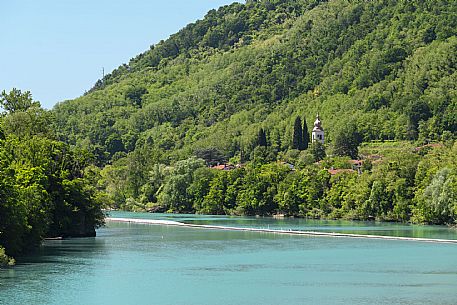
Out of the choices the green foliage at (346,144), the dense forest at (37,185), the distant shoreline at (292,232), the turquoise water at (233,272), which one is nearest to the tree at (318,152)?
the green foliage at (346,144)

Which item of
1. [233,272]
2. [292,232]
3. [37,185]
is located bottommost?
[233,272]

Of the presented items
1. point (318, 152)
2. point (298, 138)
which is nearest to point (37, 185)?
point (318, 152)

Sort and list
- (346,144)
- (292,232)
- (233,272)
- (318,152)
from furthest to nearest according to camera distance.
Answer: (346,144), (318,152), (292,232), (233,272)

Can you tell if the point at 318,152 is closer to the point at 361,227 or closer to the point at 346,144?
the point at 346,144

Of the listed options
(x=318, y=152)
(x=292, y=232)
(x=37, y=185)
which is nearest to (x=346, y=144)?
(x=318, y=152)

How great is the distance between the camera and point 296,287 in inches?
2154

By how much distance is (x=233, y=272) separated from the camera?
202 ft

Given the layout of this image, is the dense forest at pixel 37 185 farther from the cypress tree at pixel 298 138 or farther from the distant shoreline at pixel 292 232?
the cypress tree at pixel 298 138

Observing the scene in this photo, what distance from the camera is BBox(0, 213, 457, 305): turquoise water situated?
50812 millimetres

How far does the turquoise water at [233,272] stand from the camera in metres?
50.8

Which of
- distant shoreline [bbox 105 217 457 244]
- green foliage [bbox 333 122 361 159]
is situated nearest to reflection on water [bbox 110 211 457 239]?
distant shoreline [bbox 105 217 457 244]

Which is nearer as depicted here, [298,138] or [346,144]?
[346,144]

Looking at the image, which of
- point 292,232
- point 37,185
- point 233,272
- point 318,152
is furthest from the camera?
point 318,152

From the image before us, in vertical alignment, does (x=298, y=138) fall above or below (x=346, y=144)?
above
